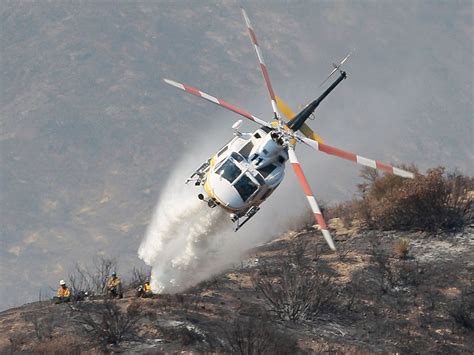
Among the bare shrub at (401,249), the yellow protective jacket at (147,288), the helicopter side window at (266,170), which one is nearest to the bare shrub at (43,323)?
the yellow protective jacket at (147,288)

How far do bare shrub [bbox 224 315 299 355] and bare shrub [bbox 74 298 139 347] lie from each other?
321 cm

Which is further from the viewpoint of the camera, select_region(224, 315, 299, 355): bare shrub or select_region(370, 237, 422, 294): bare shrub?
select_region(370, 237, 422, 294): bare shrub

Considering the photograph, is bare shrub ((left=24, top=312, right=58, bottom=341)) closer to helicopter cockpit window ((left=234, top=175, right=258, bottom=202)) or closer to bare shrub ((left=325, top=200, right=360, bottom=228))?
helicopter cockpit window ((left=234, top=175, right=258, bottom=202))

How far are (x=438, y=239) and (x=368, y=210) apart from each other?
432 cm

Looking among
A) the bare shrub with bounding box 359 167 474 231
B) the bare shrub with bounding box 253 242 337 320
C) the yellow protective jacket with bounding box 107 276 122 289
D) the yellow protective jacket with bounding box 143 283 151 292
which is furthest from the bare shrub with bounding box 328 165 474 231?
the yellow protective jacket with bounding box 107 276 122 289

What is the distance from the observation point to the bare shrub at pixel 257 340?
21.2 meters

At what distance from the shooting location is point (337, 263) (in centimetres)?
3105

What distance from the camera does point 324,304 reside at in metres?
26.8

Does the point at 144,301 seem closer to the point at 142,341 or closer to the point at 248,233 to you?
the point at 142,341

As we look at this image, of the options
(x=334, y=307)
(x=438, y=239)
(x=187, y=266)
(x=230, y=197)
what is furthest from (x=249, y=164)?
(x=438, y=239)

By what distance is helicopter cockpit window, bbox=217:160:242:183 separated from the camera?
1171 inches

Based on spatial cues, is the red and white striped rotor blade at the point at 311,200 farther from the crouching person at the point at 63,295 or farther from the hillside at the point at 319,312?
the crouching person at the point at 63,295

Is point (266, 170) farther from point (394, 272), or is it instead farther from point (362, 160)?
point (394, 272)

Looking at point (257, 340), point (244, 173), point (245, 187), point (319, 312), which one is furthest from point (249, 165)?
point (257, 340)
